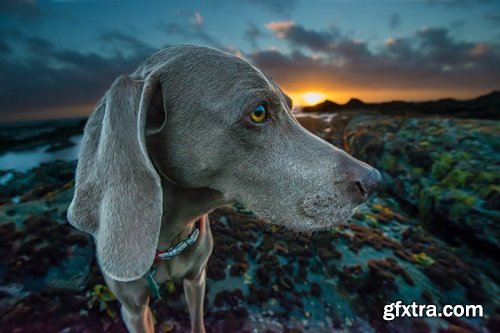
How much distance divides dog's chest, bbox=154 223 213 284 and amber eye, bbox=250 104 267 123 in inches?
44.0

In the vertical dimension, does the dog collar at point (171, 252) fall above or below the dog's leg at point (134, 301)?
above

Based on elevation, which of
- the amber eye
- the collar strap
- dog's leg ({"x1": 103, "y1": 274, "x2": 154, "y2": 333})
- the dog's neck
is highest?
the amber eye

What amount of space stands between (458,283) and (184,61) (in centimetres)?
476

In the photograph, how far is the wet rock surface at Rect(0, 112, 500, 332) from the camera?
371 centimetres

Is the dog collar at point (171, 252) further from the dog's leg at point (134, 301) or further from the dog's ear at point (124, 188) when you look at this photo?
the dog's ear at point (124, 188)

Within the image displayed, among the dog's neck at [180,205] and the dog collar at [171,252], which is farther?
the dog collar at [171,252]

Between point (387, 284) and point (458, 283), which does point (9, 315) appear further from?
point (458, 283)

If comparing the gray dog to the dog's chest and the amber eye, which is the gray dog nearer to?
the amber eye

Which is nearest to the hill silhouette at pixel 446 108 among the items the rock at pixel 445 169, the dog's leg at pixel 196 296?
the rock at pixel 445 169

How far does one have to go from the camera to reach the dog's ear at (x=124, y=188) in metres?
1.53

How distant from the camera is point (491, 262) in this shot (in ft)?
15.4

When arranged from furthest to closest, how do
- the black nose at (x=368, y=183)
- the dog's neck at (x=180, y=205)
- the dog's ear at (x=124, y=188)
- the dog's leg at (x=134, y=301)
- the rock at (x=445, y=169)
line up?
the rock at (x=445, y=169) → the dog's leg at (x=134, y=301) → the dog's neck at (x=180, y=205) → the black nose at (x=368, y=183) → the dog's ear at (x=124, y=188)

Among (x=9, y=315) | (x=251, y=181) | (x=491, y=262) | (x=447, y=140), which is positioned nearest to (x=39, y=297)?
(x=9, y=315)

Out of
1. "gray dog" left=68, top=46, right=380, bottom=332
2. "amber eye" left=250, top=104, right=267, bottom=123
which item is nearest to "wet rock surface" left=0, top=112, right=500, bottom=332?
"gray dog" left=68, top=46, right=380, bottom=332
